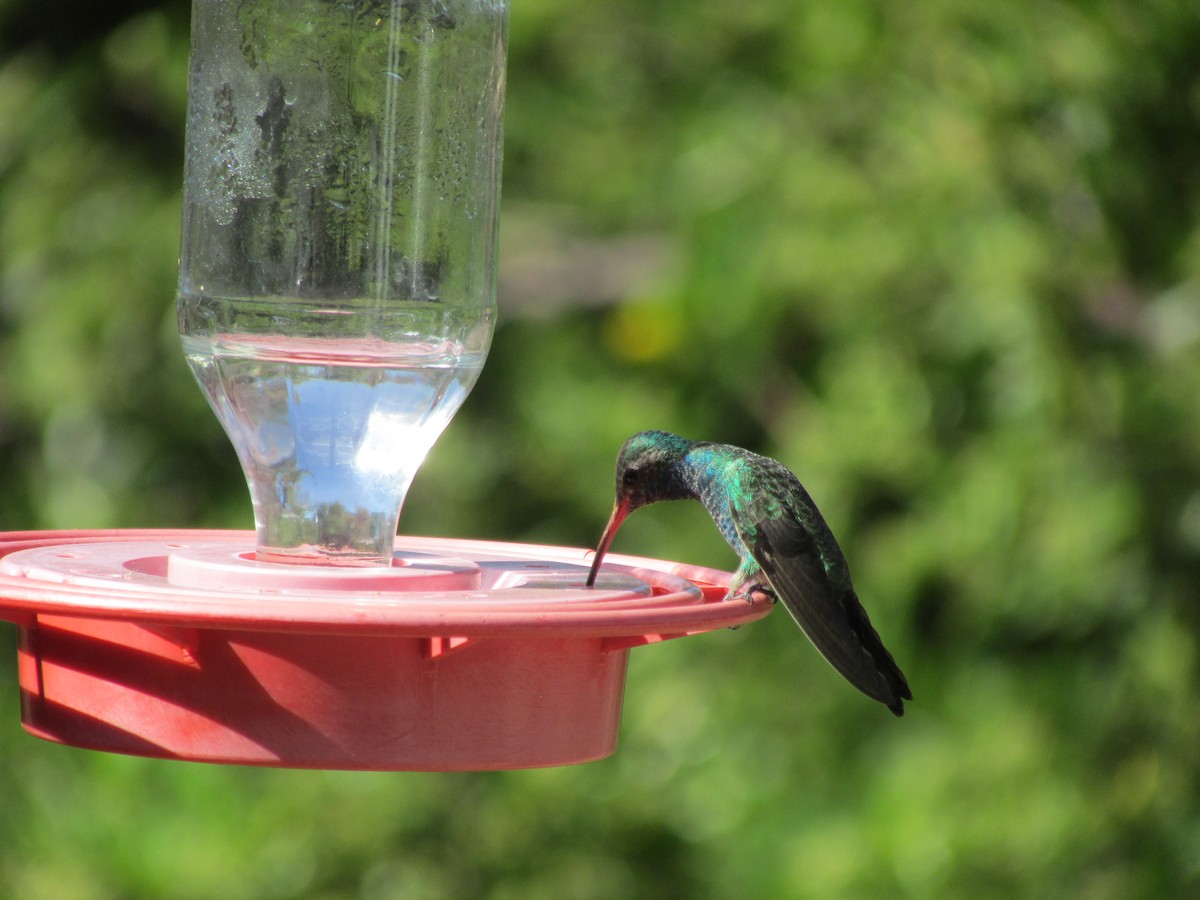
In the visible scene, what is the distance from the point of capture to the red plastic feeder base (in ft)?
6.15

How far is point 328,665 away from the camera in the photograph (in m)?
2.01

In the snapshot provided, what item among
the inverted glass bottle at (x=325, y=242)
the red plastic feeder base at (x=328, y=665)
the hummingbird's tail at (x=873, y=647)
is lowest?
the hummingbird's tail at (x=873, y=647)

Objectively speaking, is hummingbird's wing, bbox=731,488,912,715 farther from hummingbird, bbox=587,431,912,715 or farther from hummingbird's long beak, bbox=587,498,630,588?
hummingbird's long beak, bbox=587,498,630,588

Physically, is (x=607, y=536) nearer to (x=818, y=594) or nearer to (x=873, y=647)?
(x=818, y=594)

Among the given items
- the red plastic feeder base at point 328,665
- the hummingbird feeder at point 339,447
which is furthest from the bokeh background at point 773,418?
the red plastic feeder base at point 328,665

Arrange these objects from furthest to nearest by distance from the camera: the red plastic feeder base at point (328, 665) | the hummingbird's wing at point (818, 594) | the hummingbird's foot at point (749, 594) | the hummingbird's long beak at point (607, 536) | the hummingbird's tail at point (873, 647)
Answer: the hummingbird's tail at point (873, 647) → the hummingbird's wing at point (818, 594) → the hummingbird's long beak at point (607, 536) → the hummingbird's foot at point (749, 594) → the red plastic feeder base at point (328, 665)

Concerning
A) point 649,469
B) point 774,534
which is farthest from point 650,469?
point 774,534

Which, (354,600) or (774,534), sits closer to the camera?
(354,600)

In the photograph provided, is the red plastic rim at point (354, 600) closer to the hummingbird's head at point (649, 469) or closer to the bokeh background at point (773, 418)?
the hummingbird's head at point (649, 469)

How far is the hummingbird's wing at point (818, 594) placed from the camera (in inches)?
119

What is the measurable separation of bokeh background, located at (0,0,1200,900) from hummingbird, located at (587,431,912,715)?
3.55 ft

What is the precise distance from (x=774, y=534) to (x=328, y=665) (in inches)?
59.3

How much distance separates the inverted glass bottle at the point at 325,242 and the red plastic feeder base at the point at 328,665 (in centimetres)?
40

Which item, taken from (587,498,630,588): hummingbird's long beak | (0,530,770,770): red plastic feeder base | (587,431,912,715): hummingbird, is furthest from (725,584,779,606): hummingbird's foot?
(587,498,630,588): hummingbird's long beak
